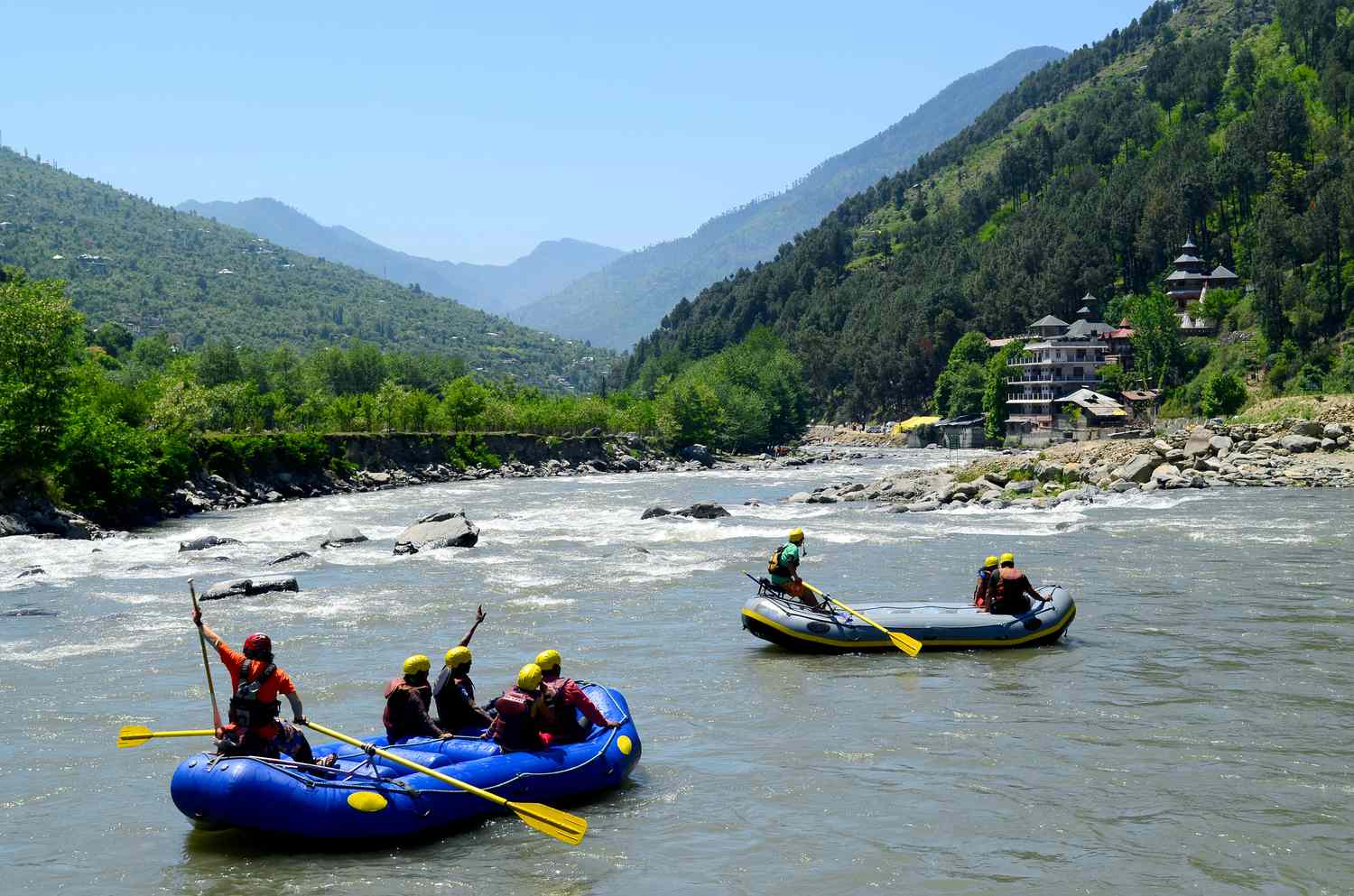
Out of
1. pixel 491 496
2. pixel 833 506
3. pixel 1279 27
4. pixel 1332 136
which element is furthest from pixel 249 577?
pixel 1279 27

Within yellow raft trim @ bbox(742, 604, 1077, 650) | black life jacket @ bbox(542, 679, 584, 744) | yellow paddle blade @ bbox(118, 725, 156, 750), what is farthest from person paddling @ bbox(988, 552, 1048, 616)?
yellow paddle blade @ bbox(118, 725, 156, 750)

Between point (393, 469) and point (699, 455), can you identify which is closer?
point (393, 469)

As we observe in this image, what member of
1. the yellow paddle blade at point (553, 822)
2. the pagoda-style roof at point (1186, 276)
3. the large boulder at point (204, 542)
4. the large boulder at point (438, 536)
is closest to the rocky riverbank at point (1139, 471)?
the large boulder at point (438, 536)

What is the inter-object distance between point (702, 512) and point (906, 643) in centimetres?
2686

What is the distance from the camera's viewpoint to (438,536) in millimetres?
37281

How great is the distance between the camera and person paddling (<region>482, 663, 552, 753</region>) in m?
13.4

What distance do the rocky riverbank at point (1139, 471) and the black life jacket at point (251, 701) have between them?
38382 mm

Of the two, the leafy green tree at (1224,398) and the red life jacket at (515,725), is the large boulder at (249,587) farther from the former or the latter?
the leafy green tree at (1224,398)

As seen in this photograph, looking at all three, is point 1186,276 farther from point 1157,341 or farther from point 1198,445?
point 1198,445

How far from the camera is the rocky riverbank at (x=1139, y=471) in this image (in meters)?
49.7

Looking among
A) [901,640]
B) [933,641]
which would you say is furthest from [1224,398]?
[901,640]

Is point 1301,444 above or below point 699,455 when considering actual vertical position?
above

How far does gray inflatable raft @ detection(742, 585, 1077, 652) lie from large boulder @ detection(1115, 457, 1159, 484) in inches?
1303

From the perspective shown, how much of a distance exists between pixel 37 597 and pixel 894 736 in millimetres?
21634
